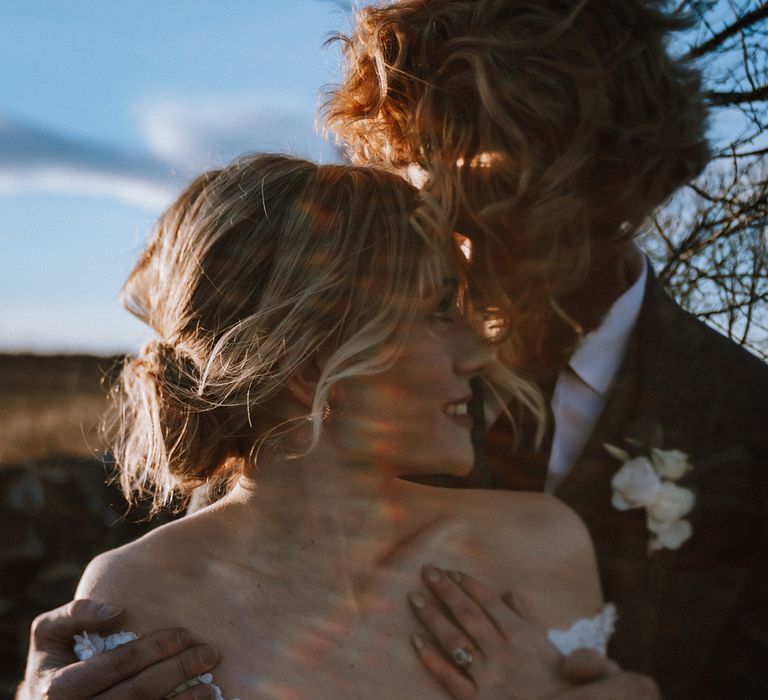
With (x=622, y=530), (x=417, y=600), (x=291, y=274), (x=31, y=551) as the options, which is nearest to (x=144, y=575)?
(x=417, y=600)

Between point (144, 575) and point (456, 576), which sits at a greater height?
point (144, 575)

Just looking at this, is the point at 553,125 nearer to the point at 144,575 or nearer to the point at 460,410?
the point at 460,410

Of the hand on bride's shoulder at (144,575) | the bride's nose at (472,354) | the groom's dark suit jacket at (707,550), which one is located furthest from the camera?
the hand on bride's shoulder at (144,575)

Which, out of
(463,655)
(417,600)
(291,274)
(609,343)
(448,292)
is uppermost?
(291,274)

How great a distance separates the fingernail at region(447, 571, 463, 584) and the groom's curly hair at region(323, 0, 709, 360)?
18.4 inches

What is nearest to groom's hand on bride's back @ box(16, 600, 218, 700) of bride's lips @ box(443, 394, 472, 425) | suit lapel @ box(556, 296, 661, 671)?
bride's lips @ box(443, 394, 472, 425)

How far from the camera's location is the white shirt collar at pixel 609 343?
1.27m

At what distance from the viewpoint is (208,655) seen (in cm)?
145

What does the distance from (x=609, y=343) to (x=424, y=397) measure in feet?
1.21

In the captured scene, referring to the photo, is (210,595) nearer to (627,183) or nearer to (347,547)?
(347,547)

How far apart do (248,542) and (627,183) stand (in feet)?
3.30

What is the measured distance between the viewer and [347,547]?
1.59 meters

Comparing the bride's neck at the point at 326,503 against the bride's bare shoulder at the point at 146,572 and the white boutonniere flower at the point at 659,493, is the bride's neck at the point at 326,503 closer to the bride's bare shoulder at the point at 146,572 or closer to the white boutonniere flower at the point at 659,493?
the bride's bare shoulder at the point at 146,572

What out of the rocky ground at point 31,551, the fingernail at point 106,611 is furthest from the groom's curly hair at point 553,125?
the rocky ground at point 31,551
